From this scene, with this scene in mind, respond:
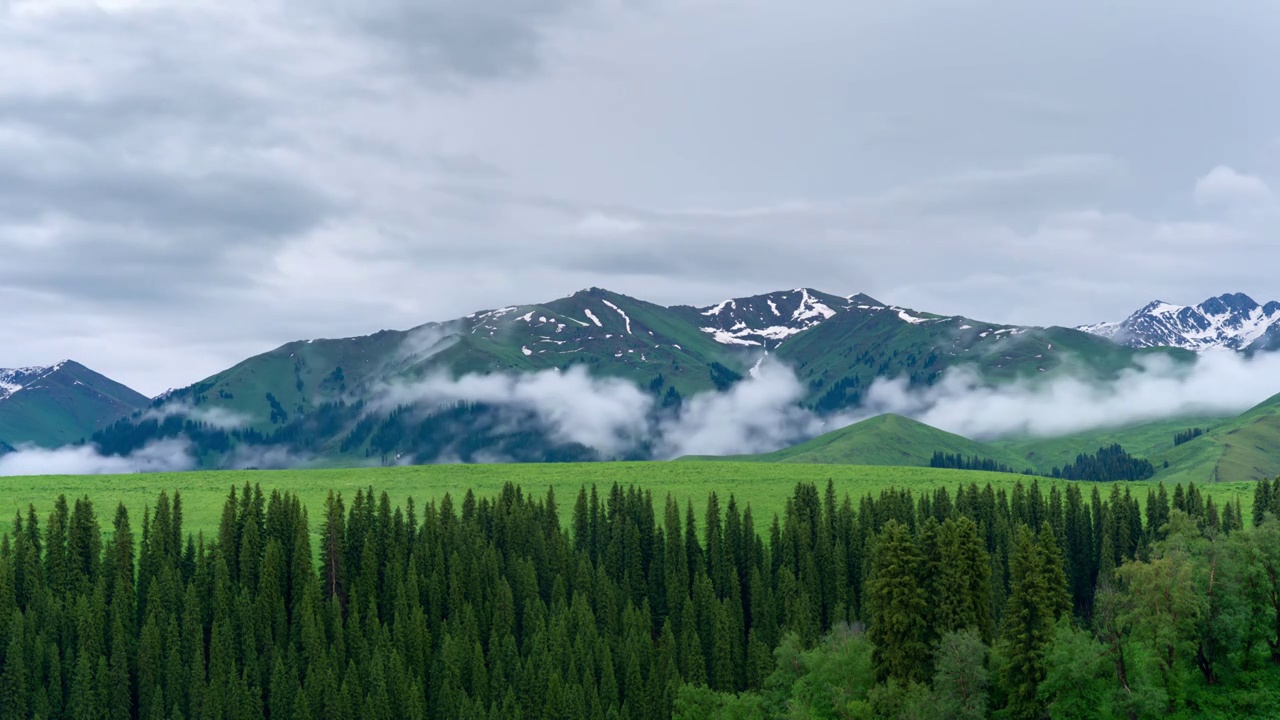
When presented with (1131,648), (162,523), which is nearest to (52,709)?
(162,523)

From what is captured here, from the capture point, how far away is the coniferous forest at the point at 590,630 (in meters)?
94.4

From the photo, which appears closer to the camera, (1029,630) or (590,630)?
(1029,630)

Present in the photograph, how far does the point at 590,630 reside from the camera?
173 meters

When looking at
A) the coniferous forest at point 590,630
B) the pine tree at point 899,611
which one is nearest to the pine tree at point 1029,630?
the coniferous forest at point 590,630

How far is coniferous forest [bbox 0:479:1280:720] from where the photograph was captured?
94.4 m

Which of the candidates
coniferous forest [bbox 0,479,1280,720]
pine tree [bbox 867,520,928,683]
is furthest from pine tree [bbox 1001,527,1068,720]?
pine tree [bbox 867,520,928,683]

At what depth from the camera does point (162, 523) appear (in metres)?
186

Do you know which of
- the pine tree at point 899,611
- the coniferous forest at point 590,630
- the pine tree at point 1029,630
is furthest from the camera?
the pine tree at point 899,611

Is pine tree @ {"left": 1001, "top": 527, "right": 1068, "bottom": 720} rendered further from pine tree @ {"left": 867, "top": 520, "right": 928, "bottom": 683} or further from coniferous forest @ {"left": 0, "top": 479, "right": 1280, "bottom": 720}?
pine tree @ {"left": 867, "top": 520, "right": 928, "bottom": 683}

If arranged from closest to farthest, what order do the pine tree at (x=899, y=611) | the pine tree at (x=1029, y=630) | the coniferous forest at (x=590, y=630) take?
the pine tree at (x=1029, y=630) → the coniferous forest at (x=590, y=630) → the pine tree at (x=899, y=611)

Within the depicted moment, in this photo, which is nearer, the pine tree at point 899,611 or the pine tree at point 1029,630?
the pine tree at point 1029,630

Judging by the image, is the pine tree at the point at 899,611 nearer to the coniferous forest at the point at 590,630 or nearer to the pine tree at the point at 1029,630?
the coniferous forest at the point at 590,630

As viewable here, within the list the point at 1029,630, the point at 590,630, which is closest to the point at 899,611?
the point at 1029,630

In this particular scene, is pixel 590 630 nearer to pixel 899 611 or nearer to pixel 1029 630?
pixel 899 611
